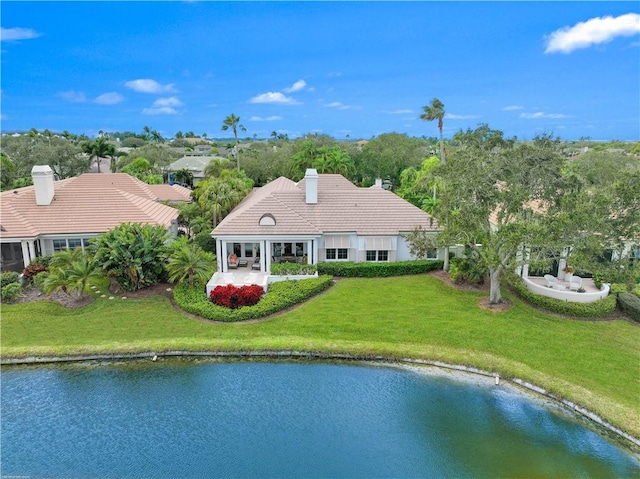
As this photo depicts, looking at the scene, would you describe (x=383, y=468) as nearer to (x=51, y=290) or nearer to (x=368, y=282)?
(x=368, y=282)

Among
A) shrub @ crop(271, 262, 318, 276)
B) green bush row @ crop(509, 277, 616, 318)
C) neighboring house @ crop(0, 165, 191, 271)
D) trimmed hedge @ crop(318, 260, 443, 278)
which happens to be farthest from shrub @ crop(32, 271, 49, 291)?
green bush row @ crop(509, 277, 616, 318)

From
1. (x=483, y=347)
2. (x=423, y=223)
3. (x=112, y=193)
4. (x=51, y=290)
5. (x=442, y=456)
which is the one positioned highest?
(x=112, y=193)

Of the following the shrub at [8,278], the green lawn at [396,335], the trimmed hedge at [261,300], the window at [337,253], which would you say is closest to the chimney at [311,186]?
the window at [337,253]

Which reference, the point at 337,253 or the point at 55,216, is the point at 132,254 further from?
the point at 337,253

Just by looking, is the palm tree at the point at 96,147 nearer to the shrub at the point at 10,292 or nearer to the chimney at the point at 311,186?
the shrub at the point at 10,292

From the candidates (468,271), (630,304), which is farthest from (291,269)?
(630,304)

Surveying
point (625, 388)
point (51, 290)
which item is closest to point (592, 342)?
point (625, 388)

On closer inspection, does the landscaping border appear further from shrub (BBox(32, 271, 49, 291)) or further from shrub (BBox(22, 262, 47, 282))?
shrub (BBox(22, 262, 47, 282))
